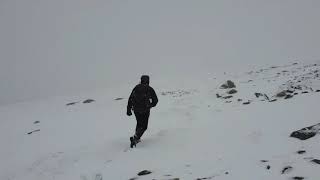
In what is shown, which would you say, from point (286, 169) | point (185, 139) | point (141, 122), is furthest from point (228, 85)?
point (286, 169)

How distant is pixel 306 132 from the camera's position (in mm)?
11297

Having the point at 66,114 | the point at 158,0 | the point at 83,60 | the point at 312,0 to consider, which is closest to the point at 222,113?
the point at 66,114

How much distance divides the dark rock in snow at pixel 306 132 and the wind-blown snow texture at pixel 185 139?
0.55 ft

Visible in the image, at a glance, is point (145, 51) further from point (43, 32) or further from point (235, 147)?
point (235, 147)

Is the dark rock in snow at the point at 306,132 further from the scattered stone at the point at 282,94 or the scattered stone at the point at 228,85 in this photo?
the scattered stone at the point at 228,85

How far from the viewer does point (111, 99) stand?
25969mm

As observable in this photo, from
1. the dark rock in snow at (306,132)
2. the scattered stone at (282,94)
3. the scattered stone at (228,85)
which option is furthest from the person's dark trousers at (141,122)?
the scattered stone at (228,85)

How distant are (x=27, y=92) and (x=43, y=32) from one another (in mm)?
77529

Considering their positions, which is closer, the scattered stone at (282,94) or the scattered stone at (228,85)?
the scattered stone at (282,94)

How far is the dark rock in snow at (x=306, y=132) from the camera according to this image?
440 inches

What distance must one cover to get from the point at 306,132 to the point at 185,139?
12.1ft

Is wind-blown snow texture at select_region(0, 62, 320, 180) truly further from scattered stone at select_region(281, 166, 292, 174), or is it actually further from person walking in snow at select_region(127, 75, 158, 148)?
person walking in snow at select_region(127, 75, 158, 148)

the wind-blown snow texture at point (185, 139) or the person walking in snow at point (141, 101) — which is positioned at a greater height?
the person walking in snow at point (141, 101)

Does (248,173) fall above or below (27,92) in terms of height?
above
